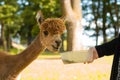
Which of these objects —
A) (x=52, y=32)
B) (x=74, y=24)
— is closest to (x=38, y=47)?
(x=52, y=32)

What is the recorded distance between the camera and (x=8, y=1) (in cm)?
4675

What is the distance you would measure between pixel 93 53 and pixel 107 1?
147 ft

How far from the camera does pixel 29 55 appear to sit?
6.79 meters

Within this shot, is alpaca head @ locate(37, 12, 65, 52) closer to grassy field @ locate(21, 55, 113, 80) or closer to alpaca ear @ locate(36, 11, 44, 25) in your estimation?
alpaca ear @ locate(36, 11, 44, 25)

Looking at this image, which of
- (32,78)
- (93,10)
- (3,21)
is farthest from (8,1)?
(32,78)

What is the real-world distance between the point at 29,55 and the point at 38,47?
22cm

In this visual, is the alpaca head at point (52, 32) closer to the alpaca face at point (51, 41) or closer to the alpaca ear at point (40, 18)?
the alpaca face at point (51, 41)

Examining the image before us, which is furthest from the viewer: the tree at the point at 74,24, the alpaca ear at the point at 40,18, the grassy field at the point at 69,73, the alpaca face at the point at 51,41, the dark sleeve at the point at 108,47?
the tree at the point at 74,24

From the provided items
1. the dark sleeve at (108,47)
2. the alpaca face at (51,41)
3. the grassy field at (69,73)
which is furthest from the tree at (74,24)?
the dark sleeve at (108,47)

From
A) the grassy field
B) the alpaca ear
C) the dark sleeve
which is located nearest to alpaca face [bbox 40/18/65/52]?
the alpaca ear

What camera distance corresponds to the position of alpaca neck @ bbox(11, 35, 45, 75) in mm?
6742

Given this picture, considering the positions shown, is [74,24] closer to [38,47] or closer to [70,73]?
[70,73]

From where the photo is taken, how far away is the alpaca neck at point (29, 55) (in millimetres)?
6742

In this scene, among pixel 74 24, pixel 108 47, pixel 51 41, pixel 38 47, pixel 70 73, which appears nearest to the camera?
pixel 108 47
